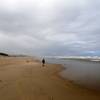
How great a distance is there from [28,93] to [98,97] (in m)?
4.32

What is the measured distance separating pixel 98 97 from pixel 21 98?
465cm

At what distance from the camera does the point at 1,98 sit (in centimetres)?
840

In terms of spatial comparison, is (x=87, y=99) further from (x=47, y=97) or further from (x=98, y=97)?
(x=47, y=97)

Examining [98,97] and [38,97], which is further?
[98,97]

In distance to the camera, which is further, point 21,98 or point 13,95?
point 13,95

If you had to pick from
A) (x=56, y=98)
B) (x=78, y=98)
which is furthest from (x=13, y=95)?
(x=78, y=98)

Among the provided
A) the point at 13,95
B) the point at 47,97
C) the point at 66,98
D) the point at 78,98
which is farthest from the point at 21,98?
the point at 78,98

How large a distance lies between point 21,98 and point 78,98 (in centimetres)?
327

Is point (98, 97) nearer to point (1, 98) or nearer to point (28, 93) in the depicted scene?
point (28, 93)

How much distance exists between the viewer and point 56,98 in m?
8.75

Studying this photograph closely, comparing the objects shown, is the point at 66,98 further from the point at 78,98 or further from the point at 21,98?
the point at 21,98

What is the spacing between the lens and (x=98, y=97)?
9297 millimetres

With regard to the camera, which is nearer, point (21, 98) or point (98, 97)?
point (21, 98)

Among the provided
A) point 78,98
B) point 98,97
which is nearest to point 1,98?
point 78,98
